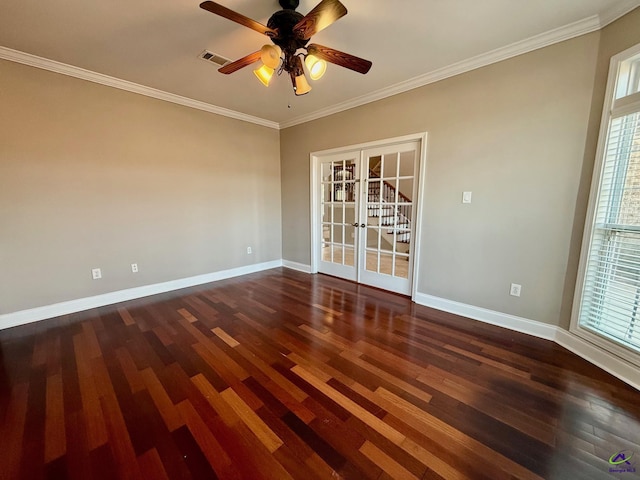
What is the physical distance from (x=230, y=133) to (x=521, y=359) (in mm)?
4446

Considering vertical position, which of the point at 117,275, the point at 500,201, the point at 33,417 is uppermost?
the point at 500,201

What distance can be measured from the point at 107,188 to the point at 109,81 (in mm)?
1192

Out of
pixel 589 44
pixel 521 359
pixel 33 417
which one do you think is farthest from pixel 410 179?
pixel 33 417

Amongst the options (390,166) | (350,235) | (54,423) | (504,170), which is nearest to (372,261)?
(350,235)

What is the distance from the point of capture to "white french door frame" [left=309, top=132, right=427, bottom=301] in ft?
9.70

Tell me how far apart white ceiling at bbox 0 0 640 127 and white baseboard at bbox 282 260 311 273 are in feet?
9.19

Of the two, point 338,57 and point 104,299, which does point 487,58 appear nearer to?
point 338,57

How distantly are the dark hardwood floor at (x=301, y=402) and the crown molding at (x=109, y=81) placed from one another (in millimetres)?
2560

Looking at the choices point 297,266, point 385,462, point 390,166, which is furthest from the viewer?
point 297,266

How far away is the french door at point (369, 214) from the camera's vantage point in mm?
3266

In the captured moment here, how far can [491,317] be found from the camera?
261 centimetres

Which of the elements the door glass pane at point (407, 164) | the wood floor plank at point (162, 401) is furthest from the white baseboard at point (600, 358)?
the wood floor plank at point (162, 401)

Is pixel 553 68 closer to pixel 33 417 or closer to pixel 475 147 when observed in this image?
pixel 475 147

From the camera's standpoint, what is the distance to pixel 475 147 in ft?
8.44
